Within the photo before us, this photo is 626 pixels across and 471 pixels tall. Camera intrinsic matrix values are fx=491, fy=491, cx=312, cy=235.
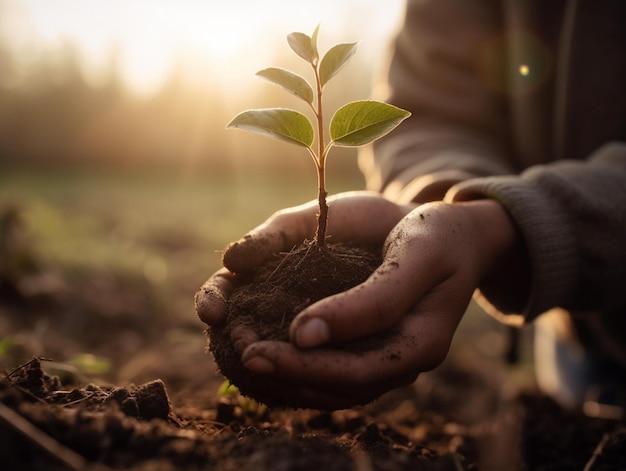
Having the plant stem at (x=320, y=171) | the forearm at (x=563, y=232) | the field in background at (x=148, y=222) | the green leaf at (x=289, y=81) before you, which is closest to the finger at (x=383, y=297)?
the plant stem at (x=320, y=171)

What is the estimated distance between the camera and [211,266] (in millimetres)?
5016

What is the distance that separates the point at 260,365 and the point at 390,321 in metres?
0.35

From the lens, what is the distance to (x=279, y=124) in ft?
4.35

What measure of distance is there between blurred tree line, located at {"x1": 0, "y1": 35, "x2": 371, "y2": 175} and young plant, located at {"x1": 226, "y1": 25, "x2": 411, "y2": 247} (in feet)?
47.2

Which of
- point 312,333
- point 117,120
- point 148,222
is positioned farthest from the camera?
point 117,120

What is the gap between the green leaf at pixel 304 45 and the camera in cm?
137

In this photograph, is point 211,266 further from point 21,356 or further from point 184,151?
point 184,151

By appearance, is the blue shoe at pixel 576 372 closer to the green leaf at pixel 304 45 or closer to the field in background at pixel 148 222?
the field in background at pixel 148 222

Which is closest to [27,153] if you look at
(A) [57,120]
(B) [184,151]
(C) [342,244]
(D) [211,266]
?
(A) [57,120]

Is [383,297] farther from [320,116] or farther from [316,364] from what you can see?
[320,116]

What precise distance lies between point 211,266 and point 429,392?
2.81m

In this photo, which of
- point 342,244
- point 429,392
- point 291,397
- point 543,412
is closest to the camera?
point 291,397

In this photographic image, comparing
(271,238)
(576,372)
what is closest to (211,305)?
(271,238)

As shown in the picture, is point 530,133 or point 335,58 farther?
point 530,133
